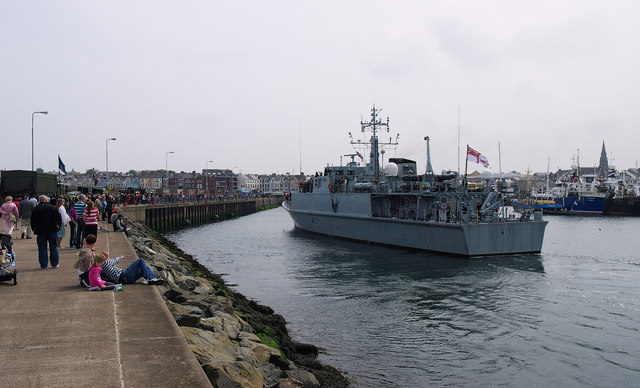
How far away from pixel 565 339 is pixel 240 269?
15185 mm

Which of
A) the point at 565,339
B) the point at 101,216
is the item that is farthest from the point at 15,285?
the point at 101,216

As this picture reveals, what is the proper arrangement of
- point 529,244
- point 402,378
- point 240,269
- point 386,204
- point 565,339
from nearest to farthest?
point 402,378 → point 565,339 → point 240,269 → point 529,244 → point 386,204

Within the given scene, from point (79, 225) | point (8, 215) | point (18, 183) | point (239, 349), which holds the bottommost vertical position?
point (239, 349)

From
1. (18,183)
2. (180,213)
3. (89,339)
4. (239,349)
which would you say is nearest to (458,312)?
(239,349)

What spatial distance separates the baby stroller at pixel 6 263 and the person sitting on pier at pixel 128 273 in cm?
170

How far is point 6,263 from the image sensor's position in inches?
390

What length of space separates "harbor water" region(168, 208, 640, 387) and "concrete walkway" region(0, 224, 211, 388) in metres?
4.85

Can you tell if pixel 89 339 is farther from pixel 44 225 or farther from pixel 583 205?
pixel 583 205

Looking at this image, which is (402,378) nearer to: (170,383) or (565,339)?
(565,339)

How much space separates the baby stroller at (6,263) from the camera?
952 centimetres

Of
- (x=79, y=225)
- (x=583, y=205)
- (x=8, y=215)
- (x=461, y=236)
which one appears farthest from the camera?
(x=583, y=205)

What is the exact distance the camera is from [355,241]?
1358 inches

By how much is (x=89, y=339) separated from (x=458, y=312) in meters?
11.8

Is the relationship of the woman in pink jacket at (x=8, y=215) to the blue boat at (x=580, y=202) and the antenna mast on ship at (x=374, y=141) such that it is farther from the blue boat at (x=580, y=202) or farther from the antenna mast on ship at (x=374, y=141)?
the blue boat at (x=580, y=202)
